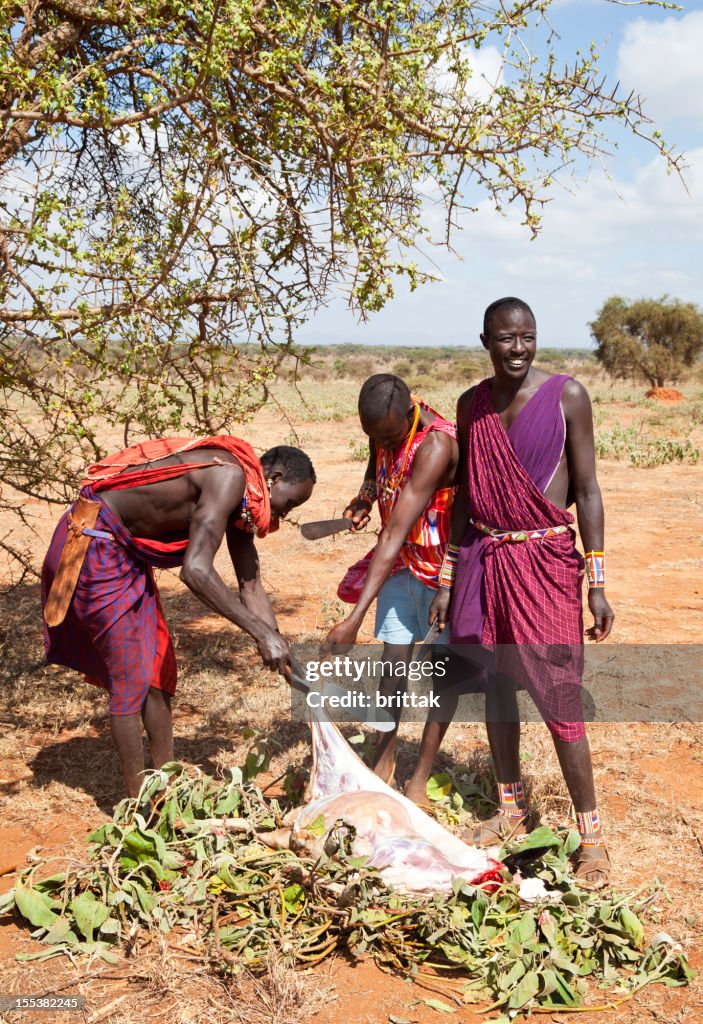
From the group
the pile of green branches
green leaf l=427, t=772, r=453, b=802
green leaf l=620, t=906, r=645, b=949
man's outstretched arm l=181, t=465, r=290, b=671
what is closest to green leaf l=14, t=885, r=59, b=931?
the pile of green branches

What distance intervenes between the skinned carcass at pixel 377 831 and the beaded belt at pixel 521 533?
86 centimetres

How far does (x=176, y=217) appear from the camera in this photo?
3430 millimetres

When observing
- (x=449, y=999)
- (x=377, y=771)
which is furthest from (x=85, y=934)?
(x=377, y=771)

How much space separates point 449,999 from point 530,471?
1.59 metres

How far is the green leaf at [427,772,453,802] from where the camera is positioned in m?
3.58

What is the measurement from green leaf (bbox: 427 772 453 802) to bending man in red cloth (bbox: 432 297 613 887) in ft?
1.64

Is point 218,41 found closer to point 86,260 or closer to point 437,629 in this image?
point 86,260

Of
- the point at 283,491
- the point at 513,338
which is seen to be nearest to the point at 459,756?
the point at 283,491

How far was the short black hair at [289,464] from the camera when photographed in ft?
10.7

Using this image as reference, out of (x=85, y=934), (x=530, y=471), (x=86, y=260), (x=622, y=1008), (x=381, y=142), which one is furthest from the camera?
(x=381, y=142)

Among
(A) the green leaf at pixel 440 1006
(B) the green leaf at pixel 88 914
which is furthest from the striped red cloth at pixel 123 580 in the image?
(A) the green leaf at pixel 440 1006

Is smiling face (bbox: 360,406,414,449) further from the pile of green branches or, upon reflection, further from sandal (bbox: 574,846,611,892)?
sandal (bbox: 574,846,611,892)

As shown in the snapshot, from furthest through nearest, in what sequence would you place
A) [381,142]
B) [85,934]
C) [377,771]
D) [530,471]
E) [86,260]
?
[377,771] < [381,142] < [86,260] < [530,471] < [85,934]

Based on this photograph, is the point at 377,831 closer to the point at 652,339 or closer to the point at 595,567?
the point at 595,567
